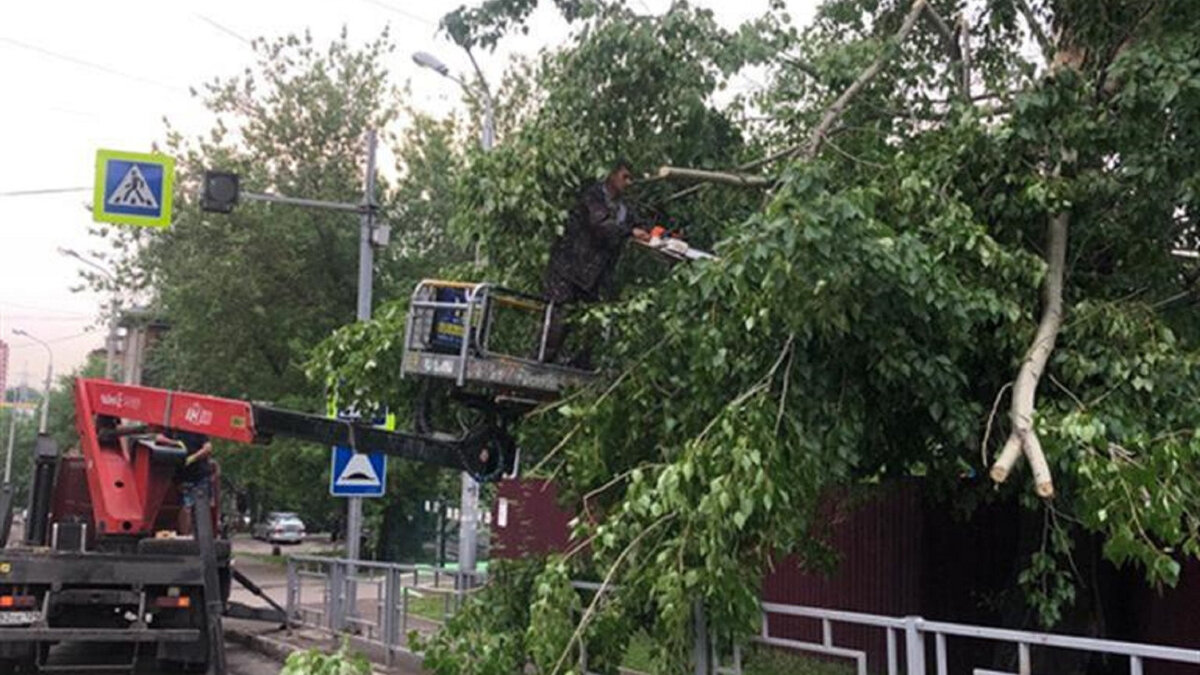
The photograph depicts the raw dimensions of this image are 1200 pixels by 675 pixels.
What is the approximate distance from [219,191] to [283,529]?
103ft

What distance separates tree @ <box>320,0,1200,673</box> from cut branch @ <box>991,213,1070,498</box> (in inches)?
0.8

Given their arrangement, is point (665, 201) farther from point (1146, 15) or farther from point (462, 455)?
point (1146, 15)

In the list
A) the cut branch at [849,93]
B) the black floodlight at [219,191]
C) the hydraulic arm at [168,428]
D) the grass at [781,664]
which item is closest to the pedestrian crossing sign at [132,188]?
the black floodlight at [219,191]

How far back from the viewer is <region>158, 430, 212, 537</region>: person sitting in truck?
1098cm

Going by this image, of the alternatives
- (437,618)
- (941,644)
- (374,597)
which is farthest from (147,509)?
(941,644)

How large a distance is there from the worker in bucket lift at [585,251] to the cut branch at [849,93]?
1.29 meters

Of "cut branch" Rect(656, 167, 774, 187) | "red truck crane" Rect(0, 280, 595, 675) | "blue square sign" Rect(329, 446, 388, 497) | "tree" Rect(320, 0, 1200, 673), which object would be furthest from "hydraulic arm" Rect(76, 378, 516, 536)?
"cut branch" Rect(656, 167, 774, 187)

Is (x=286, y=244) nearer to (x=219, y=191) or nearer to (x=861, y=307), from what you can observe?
(x=219, y=191)

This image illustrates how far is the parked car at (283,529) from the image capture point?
41562 millimetres

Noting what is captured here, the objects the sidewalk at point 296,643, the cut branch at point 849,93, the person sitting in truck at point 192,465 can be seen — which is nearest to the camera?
the cut branch at point 849,93

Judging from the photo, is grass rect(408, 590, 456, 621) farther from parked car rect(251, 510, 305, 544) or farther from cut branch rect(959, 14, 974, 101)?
parked car rect(251, 510, 305, 544)


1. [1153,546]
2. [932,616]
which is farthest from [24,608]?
[1153,546]

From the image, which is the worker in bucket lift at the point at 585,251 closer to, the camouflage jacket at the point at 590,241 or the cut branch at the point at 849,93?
the camouflage jacket at the point at 590,241

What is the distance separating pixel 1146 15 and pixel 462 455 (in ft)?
17.9
